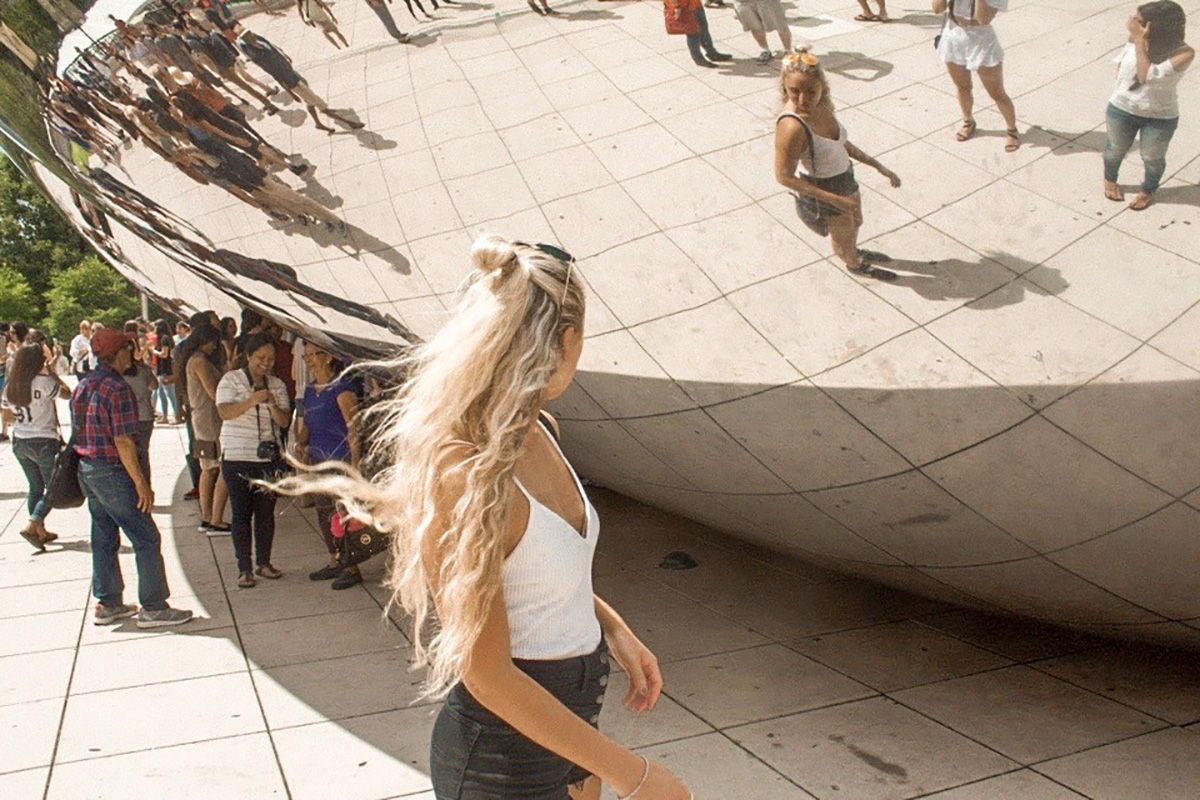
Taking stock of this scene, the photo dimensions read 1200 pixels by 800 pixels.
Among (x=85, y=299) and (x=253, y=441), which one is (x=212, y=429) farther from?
(x=85, y=299)

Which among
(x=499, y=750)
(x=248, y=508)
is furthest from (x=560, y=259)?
(x=248, y=508)

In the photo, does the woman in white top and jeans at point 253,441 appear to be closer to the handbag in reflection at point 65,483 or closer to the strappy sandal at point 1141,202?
the handbag in reflection at point 65,483

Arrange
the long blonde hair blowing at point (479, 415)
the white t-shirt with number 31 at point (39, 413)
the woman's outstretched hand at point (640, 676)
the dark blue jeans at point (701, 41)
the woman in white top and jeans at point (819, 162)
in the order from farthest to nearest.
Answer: the white t-shirt with number 31 at point (39, 413) → the dark blue jeans at point (701, 41) → the woman in white top and jeans at point (819, 162) → the woman's outstretched hand at point (640, 676) → the long blonde hair blowing at point (479, 415)

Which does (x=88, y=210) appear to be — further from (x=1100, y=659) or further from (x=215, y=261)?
(x=1100, y=659)

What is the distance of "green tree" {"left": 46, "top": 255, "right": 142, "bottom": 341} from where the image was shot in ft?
121

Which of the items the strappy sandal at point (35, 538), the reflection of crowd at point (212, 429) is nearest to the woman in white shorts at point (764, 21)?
the reflection of crowd at point (212, 429)

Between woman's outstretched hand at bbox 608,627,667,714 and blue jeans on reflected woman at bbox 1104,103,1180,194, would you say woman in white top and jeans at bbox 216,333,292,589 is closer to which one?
woman's outstretched hand at bbox 608,627,667,714

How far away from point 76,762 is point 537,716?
2456 millimetres

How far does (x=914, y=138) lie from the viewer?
2619 millimetres

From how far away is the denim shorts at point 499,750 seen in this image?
1.83 metres

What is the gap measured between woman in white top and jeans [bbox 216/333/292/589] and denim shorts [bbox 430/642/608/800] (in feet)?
12.8

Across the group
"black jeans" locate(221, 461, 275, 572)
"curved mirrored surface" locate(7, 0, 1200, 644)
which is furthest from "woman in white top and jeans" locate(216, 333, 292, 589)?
"curved mirrored surface" locate(7, 0, 1200, 644)

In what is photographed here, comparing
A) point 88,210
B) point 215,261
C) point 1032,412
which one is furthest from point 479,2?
point 88,210

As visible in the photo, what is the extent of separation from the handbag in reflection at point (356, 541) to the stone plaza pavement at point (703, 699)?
170 millimetres
